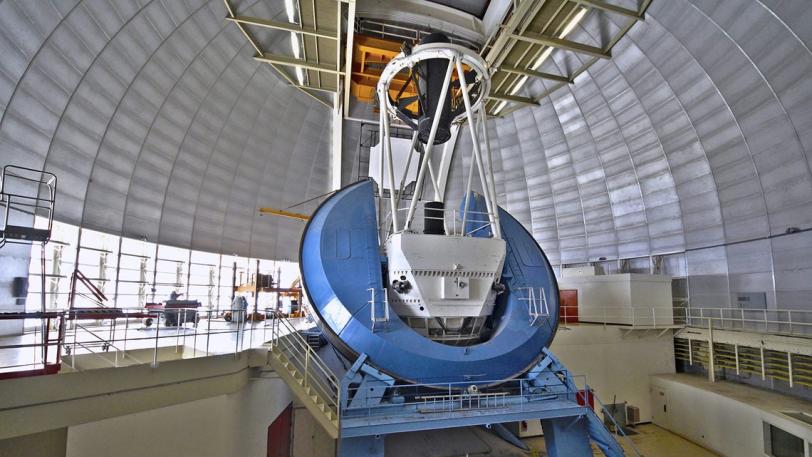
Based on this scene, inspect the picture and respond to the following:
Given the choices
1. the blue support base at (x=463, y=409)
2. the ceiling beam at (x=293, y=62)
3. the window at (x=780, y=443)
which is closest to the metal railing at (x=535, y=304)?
the blue support base at (x=463, y=409)

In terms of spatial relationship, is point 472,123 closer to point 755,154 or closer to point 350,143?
point 755,154

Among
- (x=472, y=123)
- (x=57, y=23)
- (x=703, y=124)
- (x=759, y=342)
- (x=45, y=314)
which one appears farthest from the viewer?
(x=703, y=124)

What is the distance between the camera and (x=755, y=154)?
1545 cm

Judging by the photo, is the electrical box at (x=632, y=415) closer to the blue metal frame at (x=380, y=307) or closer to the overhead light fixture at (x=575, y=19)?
the blue metal frame at (x=380, y=307)

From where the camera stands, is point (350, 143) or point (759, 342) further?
point (350, 143)

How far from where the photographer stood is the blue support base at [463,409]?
747cm

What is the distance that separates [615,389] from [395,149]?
48.7 feet

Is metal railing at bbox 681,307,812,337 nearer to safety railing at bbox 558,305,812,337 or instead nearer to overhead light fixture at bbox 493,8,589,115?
safety railing at bbox 558,305,812,337

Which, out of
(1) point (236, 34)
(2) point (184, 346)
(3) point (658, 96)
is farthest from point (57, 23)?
(3) point (658, 96)

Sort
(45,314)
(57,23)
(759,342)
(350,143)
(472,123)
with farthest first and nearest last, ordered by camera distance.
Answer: (350,143), (759,342), (57,23), (472,123), (45,314)

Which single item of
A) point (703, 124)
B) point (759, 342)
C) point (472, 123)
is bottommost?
point (759, 342)

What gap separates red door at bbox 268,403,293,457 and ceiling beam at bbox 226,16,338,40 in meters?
12.6

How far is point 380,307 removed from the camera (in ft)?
28.8

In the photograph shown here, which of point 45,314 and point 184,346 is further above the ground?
point 45,314
